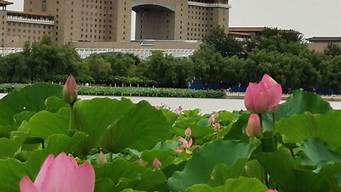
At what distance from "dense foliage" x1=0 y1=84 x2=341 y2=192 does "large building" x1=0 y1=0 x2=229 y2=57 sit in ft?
118

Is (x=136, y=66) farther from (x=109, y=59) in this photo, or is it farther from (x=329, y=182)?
(x=329, y=182)

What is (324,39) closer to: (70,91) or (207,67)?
(207,67)

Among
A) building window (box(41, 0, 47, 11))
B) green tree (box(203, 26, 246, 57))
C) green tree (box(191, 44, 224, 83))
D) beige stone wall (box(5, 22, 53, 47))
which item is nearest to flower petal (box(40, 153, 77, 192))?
green tree (box(191, 44, 224, 83))

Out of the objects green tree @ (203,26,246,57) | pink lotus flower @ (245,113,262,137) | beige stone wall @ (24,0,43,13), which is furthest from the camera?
beige stone wall @ (24,0,43,13)

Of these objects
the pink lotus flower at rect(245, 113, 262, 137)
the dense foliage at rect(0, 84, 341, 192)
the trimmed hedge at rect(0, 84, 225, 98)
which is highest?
the pink lotus flower at rect(245, 113, 262, 137)

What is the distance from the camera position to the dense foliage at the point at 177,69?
83.3 ft

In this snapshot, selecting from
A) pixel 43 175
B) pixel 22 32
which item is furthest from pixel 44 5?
pixel 43 175

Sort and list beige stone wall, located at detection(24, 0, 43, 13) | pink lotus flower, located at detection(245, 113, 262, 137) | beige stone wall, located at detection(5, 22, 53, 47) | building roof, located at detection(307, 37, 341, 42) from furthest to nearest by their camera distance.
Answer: building roof, located at detection(307, 37, 341, 42), beige stone wall, located at detection(24, 0, 43, 13), beige stone wall, located at detection(5, 22, 53, 47), pink lotus flower, located at detection(245, 113, 262, 137)

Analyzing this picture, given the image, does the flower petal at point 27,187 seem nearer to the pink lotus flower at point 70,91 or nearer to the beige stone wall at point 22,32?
the pink lotus flower at point 70,91

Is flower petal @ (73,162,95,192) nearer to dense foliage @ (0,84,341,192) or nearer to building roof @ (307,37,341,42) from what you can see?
dense foliage @ (0,84,341,192)

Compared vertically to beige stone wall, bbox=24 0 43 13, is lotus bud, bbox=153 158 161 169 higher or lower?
lower

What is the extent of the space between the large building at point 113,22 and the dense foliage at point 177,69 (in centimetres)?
878

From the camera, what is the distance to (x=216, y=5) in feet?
151

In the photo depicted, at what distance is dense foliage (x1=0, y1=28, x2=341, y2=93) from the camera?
2539 cm
